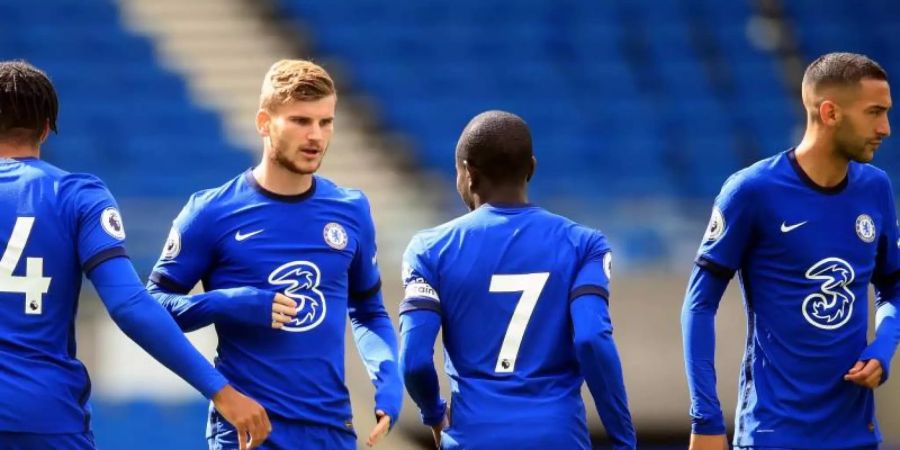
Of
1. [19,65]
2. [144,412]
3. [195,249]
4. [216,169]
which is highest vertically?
[19,65]

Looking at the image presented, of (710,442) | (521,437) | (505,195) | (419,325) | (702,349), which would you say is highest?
(505,195)

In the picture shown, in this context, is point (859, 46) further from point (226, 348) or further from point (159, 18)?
point (226, 348)

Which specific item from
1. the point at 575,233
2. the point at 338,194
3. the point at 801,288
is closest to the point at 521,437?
the point at 575,233

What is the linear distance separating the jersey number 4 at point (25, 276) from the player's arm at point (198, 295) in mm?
394

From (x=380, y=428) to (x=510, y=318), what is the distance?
0.50 m

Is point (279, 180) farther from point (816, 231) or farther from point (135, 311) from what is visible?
point (816, 231)

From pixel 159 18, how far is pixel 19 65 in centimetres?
818

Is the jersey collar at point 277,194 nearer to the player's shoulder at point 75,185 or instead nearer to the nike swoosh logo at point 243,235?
the nike swoosh logo at point 243,235

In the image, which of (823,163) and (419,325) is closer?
(419,325)

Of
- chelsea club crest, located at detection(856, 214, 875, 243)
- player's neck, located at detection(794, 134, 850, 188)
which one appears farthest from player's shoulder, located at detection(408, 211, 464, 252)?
chelsea club crest, located at detection(856, 214, 875, 243)

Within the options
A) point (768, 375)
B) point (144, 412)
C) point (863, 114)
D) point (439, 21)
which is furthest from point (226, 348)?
point (439, 21)

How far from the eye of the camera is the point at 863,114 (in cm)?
499

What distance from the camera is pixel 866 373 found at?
4859mm

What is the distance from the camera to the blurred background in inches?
442
